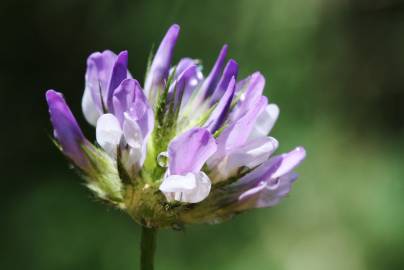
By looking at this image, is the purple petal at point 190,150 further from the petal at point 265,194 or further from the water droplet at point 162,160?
the petal at point 265,194

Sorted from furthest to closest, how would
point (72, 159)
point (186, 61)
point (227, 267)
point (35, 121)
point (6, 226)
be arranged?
point (35, 121) < point (6, 226) < point (227, 267) < point (186, 61) < point (72, 159)

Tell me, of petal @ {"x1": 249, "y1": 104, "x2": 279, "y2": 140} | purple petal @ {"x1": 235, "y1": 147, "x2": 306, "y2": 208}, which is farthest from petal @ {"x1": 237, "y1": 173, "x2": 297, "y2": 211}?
petal @ {"x1": 249, "y1": 104, "x2": 279, "y2": 140}

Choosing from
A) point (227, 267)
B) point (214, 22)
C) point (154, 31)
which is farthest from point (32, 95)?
point (227, 267)

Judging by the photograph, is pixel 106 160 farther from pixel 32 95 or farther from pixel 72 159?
pixel 32 95

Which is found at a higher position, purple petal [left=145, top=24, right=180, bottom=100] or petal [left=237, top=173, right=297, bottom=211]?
purple petal [left=145, top=24, right=180, bottom=100]

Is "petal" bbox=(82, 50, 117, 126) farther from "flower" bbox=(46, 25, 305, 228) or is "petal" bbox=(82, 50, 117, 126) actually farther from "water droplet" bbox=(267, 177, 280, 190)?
"water droplet" bbox=(267, 177, 280, 190)

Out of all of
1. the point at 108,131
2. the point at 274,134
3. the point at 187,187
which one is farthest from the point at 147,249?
the point at 274,134

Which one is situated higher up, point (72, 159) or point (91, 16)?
point (91, 16)

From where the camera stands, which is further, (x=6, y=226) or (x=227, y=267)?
(x=6, y=226)
